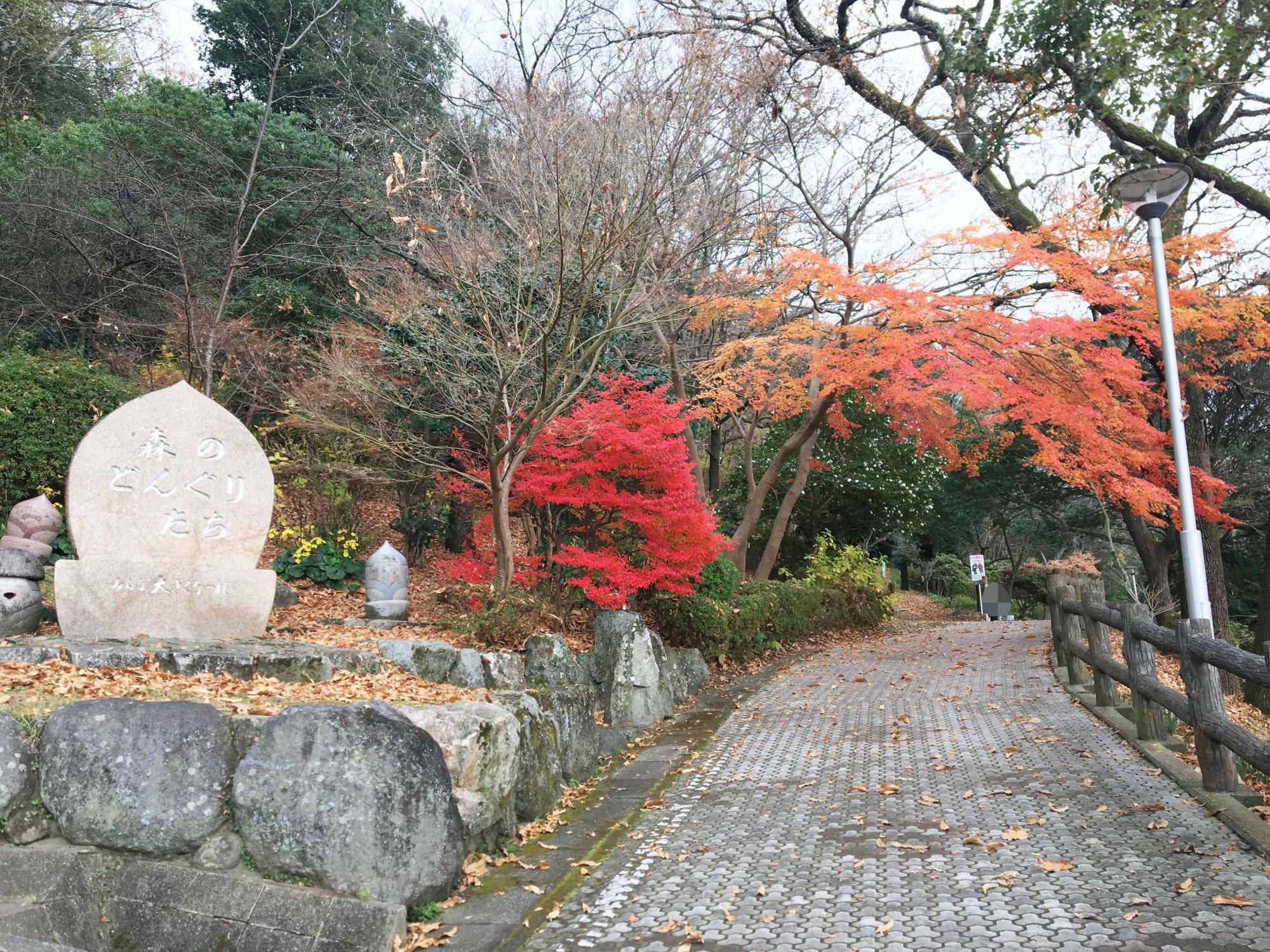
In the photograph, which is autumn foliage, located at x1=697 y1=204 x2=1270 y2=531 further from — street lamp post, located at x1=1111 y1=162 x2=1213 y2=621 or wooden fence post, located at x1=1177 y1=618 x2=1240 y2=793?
wooden fence post, located at x1=1177 y1=618 x2=1240 y2=793

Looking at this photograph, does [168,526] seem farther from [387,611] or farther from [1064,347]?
[1064,347]

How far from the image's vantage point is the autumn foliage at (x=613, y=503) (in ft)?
29.4

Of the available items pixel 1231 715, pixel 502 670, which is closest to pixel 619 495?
pixel 502 670

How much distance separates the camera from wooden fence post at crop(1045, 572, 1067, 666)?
991 centimetres

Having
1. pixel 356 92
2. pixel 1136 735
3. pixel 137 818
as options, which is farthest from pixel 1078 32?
pixel 356 92

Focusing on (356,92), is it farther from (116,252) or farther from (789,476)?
(789,476)

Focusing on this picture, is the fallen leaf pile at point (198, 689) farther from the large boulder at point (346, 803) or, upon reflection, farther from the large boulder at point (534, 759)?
the large boulder at point (346, 803)

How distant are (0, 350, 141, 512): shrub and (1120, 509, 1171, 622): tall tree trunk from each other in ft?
43.4

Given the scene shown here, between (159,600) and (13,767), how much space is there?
2.89 meters

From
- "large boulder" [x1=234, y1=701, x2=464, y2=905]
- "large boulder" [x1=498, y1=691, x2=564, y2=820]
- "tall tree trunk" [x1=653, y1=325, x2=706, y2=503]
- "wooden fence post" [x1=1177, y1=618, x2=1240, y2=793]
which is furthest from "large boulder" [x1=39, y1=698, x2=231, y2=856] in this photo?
"tall tree trunk" [x1=653, y1=325, x2=706, y2=503]

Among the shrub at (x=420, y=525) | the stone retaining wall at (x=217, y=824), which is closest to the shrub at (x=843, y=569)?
the shrub at (x=420, y=525)

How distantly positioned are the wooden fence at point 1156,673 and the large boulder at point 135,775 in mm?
4834

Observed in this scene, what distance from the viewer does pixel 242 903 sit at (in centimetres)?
387

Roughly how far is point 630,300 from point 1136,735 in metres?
5.82
